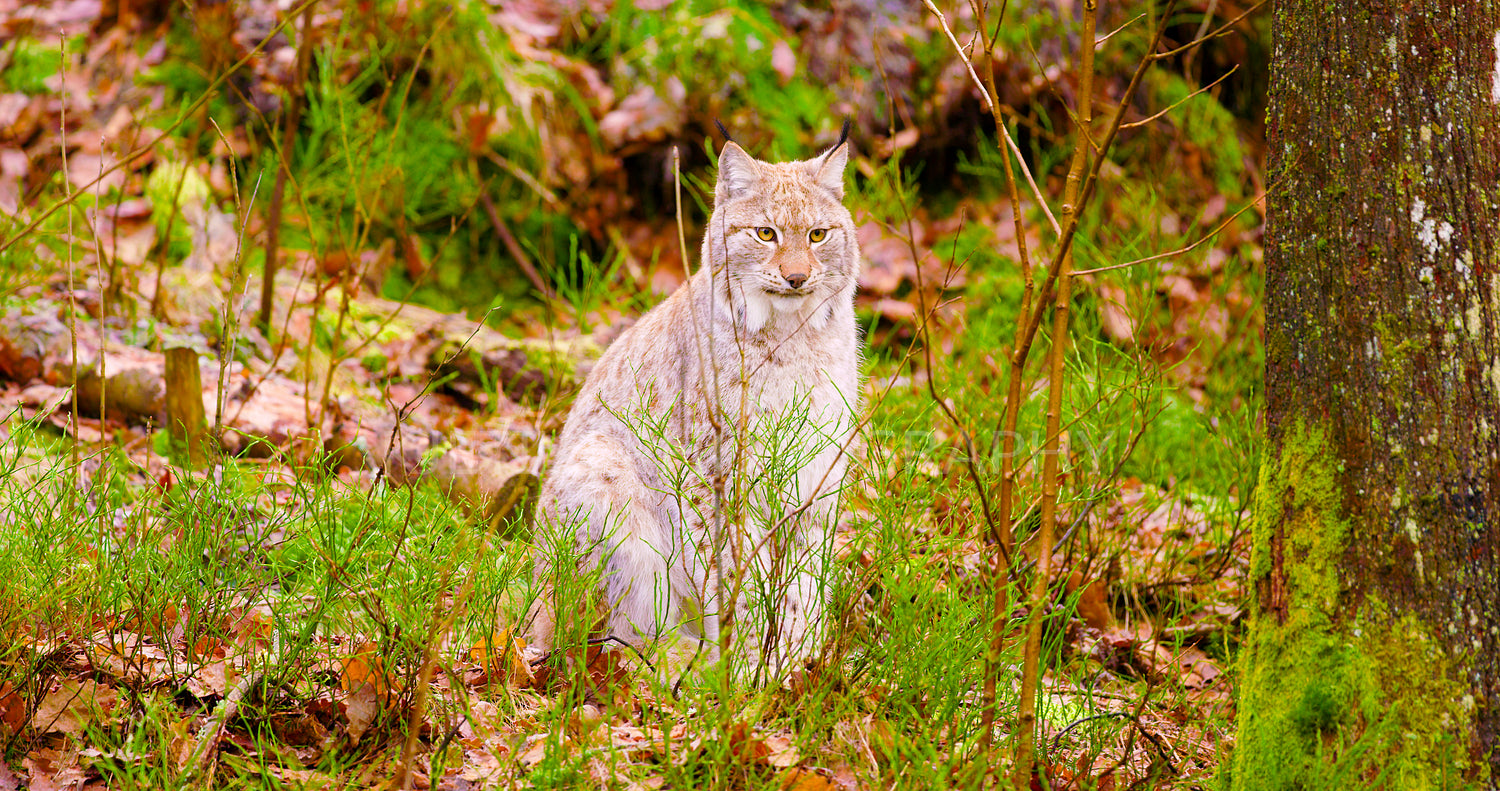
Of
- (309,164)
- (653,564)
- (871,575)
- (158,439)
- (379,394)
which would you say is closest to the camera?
(871,575)

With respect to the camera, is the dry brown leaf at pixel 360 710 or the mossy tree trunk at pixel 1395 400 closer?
the mossy tree trunk at pixel 1395 400

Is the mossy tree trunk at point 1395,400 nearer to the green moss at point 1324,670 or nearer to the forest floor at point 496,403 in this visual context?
the green moss at point 1324,670

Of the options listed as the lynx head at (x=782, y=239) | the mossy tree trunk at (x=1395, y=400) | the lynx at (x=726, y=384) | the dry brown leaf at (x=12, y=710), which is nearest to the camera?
the mossy tree trunk at (x=1395, y=400)

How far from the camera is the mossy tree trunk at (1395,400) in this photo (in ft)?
6.69

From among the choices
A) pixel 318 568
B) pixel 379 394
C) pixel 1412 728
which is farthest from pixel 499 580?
pixel 379 394

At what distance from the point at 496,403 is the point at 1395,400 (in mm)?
4223

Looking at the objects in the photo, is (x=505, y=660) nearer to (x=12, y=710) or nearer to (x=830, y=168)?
(x=12, y=710)

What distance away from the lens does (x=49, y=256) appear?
571 cm

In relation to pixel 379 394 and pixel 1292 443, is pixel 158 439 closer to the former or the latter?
pixel 379 394

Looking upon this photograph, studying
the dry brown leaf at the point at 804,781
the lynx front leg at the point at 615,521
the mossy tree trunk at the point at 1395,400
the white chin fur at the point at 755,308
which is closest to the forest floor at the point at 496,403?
the dry brown leaf at the point at 804,781

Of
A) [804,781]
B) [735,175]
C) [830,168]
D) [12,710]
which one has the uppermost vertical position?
[830,168]

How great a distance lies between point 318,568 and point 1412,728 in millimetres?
2309

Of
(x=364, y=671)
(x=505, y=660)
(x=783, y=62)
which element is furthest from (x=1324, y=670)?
(x=783, y=62)

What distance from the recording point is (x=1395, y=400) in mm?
2076
